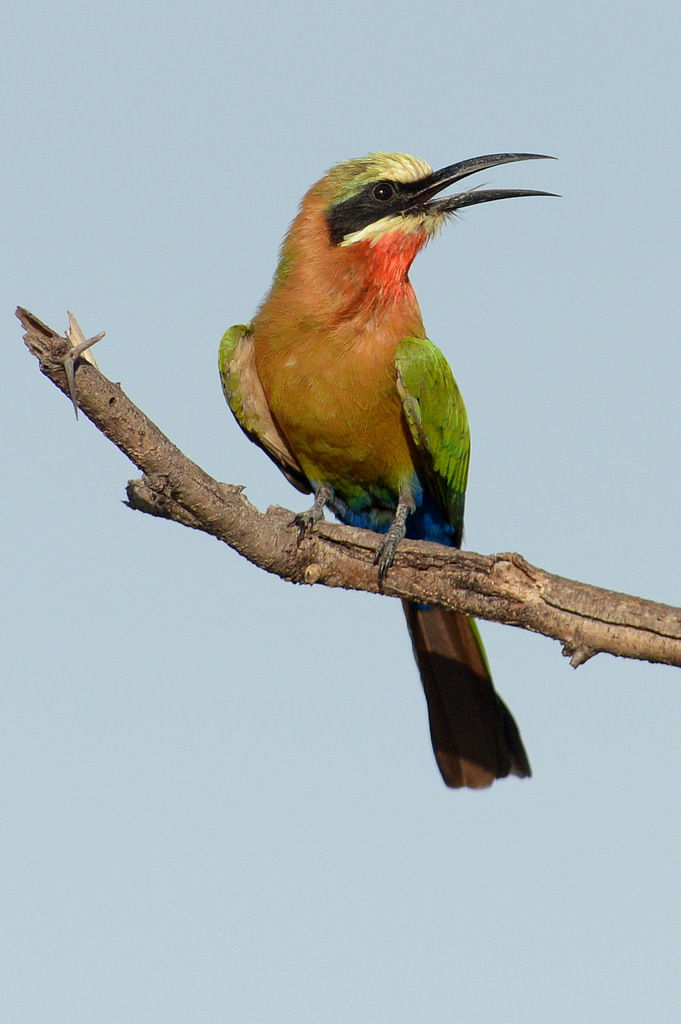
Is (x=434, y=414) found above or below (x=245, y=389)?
below

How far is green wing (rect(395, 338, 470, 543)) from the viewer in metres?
6.48

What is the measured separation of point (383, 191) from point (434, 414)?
1.53m

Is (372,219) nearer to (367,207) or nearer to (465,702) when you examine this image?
(367,207)

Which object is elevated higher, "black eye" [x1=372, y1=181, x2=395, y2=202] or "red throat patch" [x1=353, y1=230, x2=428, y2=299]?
"black eye" [x1=372, y1=181, x2=395, y2=202]

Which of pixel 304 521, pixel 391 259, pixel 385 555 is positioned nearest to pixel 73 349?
pixel 304 521

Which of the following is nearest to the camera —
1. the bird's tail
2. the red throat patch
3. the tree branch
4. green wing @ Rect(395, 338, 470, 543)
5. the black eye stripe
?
the tree branch

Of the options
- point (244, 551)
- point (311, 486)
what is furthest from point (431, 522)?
point (244, 551)

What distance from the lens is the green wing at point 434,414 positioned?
6.48 meters

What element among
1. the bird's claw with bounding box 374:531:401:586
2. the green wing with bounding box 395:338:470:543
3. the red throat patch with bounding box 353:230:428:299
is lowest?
the bird's claw with bounding box 374:531:401:586

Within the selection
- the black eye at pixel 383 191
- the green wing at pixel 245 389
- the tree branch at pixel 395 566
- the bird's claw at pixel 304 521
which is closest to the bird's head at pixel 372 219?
the black eye at pixel 383 191

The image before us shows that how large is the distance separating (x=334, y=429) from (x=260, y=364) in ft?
2.20

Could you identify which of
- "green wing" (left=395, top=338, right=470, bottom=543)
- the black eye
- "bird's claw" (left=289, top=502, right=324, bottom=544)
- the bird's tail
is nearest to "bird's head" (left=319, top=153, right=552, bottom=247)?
the black eye

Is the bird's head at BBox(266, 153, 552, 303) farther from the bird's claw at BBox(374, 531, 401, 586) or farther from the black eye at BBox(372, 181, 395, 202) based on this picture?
the bird's claw at BBox(374, 531, 401, 586)

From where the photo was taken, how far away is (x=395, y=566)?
594 cm
